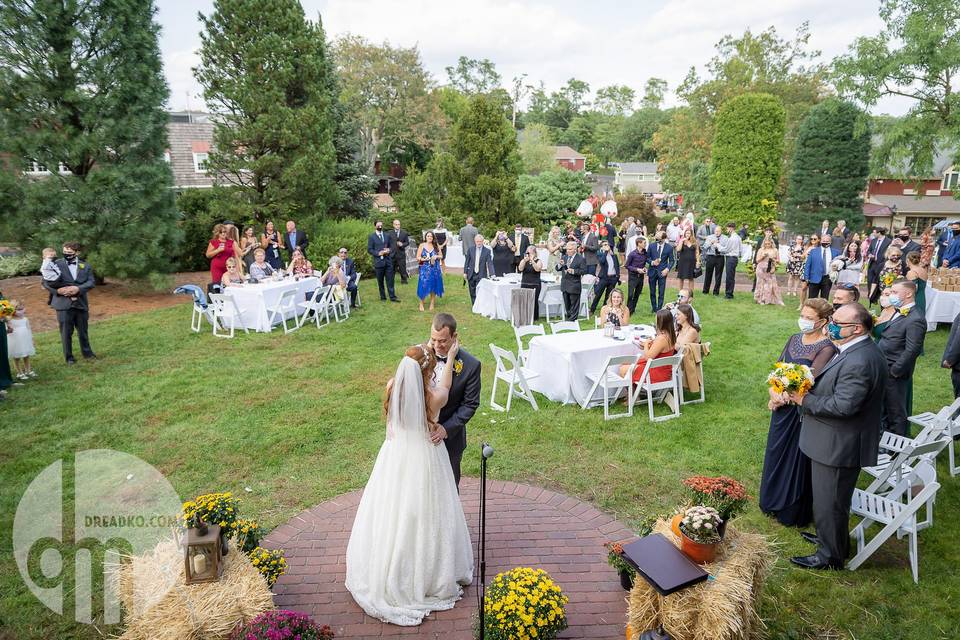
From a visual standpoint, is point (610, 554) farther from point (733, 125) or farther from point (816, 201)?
point (816, 201)

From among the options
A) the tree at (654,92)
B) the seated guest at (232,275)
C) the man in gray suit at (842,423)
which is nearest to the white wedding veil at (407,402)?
the man in gray suit at (842,423)

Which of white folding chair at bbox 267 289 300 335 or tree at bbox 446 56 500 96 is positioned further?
tree at bbox 446 56 500 96

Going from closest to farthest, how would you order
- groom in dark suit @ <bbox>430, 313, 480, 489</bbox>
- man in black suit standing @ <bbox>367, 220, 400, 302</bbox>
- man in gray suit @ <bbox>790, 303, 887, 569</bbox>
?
man in gray suit @ <bbox>790, 303, 887, 569</bbox>, groom in dark suit @ <bbox>430, 313, 480, 489</bbox>, man in black suit standing @ <bbox>367, 220, 400, 302</bbox>

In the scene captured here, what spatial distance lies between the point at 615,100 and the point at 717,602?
104m

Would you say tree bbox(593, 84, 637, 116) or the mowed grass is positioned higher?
tree bbox(593, 84, 637, 116)

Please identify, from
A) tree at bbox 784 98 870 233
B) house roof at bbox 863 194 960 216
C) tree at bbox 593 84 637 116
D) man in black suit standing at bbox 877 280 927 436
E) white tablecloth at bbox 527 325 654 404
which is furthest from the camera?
tree at bbox 593 84 637 116

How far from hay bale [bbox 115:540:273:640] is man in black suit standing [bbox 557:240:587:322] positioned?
9293 millimetres

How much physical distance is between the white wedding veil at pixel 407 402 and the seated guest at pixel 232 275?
957 cm

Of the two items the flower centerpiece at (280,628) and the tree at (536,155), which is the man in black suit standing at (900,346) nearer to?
the flower centerpiece at (280,628)

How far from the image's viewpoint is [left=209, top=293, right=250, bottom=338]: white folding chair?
11.5m

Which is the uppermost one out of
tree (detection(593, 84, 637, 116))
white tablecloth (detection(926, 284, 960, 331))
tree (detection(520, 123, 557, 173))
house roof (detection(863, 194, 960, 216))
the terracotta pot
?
tree (detection(593, 84, 637, 116))

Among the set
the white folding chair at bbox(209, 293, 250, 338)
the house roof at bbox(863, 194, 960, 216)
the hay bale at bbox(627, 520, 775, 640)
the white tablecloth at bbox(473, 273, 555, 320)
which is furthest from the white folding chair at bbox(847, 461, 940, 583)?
the house roof at bbox(863, 194, 960, 216)

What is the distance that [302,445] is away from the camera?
692 centimetres

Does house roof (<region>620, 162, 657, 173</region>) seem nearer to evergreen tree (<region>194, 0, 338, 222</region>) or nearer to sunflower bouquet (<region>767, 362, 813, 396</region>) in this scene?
evergreen tree (<region>194, 0, 338, 222</region>)
